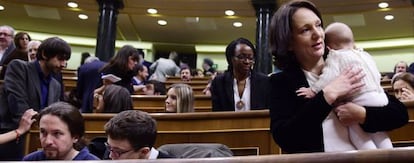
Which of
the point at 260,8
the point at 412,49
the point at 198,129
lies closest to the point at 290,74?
the point at 198,129

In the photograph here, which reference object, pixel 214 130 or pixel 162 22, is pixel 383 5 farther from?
pixel 214 130

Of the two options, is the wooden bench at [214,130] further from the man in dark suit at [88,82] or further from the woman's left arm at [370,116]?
the woman's left arm at [370,116]

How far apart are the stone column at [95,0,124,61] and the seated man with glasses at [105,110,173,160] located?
21.7 ft

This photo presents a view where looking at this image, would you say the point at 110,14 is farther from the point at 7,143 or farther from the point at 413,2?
the point at 7,143

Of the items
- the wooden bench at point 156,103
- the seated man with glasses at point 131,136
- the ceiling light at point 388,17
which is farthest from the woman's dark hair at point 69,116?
the ceiling light at point 388,17

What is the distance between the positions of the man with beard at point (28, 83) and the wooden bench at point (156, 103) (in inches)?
70.2

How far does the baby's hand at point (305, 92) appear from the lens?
142 cm

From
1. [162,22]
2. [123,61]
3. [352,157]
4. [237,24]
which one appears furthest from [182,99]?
[162,22]

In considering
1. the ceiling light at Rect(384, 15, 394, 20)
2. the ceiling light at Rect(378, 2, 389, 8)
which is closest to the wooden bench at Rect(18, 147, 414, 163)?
the ceiling light at Rect(378, 2, 389, 8)

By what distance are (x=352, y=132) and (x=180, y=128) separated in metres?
2.07

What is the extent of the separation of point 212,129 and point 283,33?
189cm

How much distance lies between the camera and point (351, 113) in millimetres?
1340

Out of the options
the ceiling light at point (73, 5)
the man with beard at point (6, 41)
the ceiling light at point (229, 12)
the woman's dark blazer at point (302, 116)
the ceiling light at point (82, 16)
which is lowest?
the woman's dark blazer at point (302, 116)

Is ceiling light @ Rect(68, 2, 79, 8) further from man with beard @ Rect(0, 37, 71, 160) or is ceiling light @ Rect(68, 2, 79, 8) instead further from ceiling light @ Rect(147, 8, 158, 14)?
man with beard @ Rect(0, 37, 71, 160)
